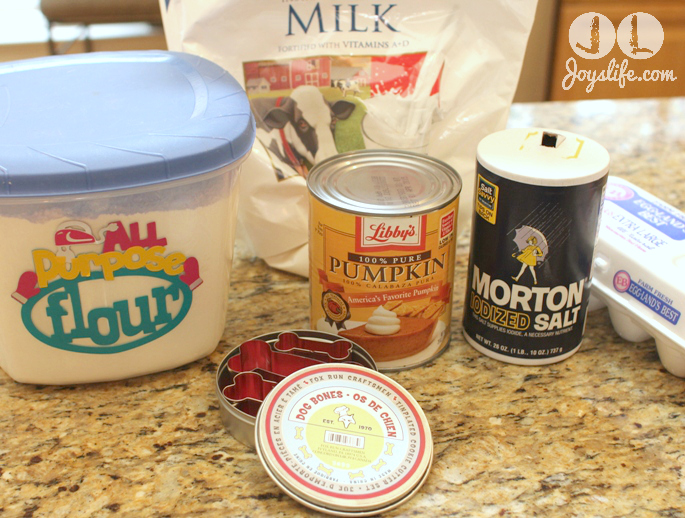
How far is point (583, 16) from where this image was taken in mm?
991

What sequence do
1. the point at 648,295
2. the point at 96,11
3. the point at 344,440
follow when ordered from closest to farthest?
1. the point at 344,440
2. the point at 648,295
3. the point at 96,11

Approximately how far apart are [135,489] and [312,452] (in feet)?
0.47

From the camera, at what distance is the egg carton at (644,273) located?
26.2 inches

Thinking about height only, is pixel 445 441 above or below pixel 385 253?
below

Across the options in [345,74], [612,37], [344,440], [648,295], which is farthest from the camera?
[612,37]

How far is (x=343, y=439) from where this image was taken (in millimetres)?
567

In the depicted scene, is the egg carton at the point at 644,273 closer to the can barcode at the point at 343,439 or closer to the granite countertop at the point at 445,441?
the granite countertop at the point at 445,441

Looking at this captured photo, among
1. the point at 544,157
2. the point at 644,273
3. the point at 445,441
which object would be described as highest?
the point at 544,157

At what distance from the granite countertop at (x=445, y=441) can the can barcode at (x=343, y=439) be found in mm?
55

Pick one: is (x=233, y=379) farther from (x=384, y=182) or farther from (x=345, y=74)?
(x=345, y=74)

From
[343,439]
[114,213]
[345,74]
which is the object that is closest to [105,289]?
[114,213]

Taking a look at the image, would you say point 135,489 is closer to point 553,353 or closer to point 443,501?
point 443,501

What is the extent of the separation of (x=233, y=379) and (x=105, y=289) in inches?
5.3

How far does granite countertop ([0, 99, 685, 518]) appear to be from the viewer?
22.0 inches
